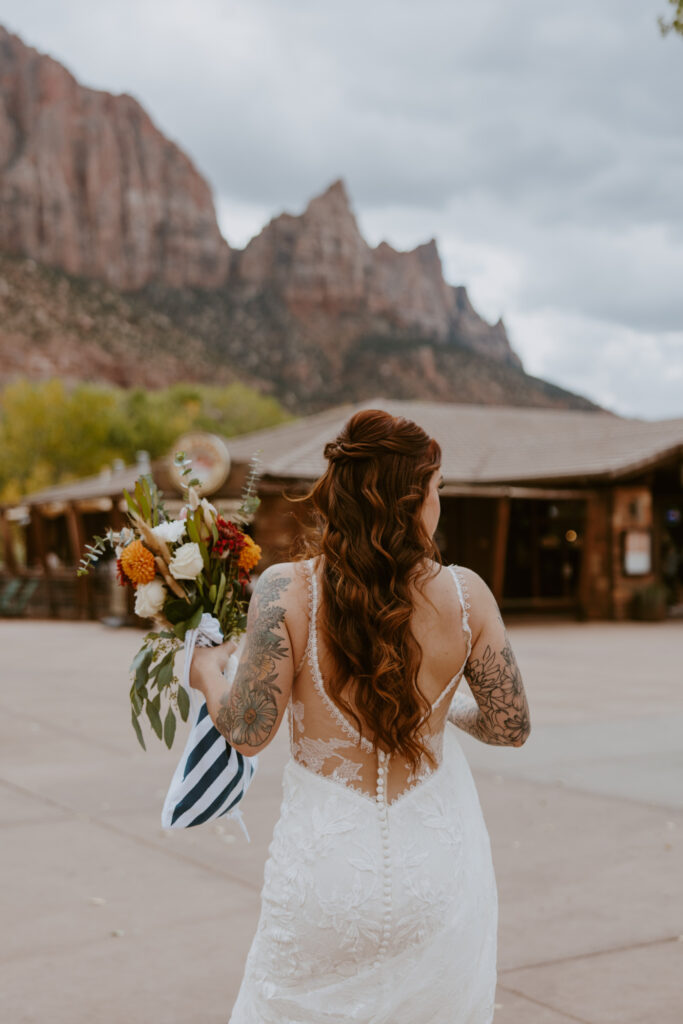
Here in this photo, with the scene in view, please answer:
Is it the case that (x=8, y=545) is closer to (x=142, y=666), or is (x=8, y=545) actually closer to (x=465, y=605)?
(x=142, y=666)

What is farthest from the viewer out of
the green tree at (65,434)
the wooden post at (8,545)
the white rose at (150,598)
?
the green tree at (65,434)

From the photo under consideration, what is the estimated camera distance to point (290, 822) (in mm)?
2467

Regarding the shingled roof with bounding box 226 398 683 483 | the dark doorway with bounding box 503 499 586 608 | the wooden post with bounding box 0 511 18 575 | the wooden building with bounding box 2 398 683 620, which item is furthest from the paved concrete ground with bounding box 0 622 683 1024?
the wooden post with bounding box 0 511 18 575

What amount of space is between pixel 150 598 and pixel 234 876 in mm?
3065

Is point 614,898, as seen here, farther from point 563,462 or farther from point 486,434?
point 486,434

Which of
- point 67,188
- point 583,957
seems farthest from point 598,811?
point 67,188

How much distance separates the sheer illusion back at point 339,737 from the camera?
7.93 ft

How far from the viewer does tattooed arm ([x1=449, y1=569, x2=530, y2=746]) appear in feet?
8.09

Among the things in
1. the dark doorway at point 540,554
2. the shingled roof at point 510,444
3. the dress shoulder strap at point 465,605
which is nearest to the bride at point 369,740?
the dress shoulder strap at point 465,605

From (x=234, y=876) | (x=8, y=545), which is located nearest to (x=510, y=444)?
(x=8, y=545)

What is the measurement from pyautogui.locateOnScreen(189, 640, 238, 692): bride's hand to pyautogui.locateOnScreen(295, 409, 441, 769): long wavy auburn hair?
0.38m

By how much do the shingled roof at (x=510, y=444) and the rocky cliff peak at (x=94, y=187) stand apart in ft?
303

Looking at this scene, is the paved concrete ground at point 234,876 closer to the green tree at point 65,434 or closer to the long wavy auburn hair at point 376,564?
the long wavy auburn hair at point 376,564

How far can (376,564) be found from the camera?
2336 mm
